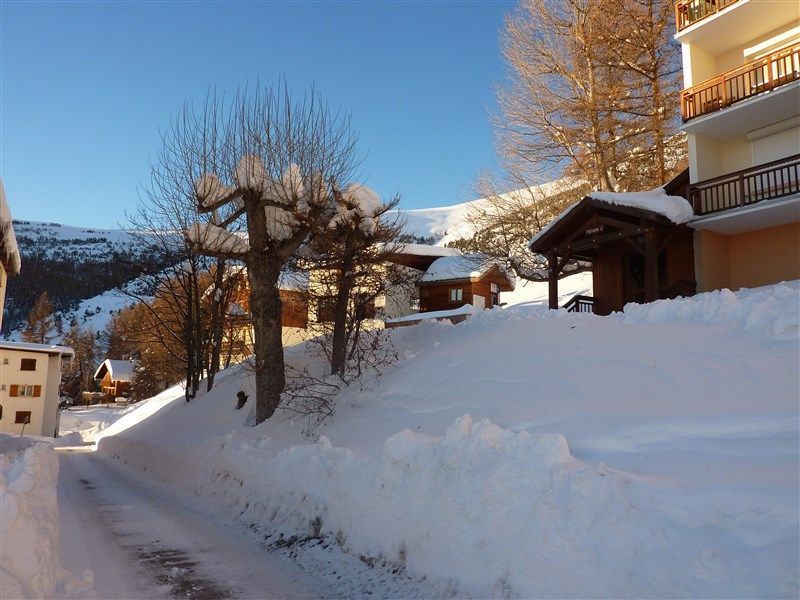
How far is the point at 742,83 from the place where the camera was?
17.5m

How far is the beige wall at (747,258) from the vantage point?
16500 millimetres

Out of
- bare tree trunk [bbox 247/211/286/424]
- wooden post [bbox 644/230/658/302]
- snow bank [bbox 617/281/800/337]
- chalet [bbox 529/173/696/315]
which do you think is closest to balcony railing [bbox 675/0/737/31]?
chalet [bbox 529/173/696/315]

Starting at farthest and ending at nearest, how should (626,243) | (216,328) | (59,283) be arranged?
1. (59,283)
2. (216,328)
3. (626,243)

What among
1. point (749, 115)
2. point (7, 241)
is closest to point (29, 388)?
point (7, 241)

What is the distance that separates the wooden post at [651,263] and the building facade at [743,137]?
1636 millimetres

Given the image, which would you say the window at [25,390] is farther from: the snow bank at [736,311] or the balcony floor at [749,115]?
the balcony floor at [749,115]

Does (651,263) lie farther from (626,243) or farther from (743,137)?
(743,137)

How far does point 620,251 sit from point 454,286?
15.0 m

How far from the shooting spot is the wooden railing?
19672mm

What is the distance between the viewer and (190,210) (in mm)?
16266

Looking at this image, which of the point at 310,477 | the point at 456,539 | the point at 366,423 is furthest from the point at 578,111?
the point at 456,539

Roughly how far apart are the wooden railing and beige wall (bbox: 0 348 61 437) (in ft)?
117

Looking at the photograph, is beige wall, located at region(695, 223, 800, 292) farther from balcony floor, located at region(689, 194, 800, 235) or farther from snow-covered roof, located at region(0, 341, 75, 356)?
snow-covered roof, located at region(0, 341, 75, 356)

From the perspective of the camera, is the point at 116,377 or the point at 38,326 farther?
the point at 116,377
